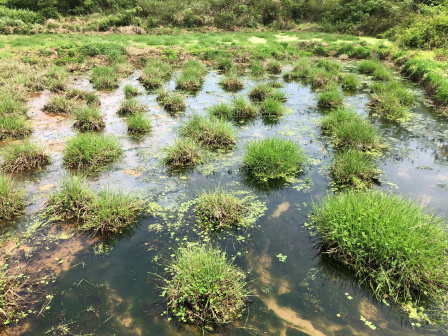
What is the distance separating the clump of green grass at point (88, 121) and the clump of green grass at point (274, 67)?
11.0 meters

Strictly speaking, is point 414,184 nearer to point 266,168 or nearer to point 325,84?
point 266,168

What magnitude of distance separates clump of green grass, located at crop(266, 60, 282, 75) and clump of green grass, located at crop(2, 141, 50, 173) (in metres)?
13.3

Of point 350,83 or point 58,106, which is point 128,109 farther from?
point 350,83

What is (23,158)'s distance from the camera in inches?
278

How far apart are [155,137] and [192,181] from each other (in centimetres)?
287

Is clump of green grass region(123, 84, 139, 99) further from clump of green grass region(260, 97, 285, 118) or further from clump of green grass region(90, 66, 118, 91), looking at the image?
clump of green grass region(260, 97, 285, 118)

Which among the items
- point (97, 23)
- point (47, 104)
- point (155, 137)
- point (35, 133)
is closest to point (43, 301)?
point (155, 137)

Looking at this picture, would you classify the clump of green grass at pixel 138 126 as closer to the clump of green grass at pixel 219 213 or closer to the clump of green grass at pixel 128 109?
the clump of green grass at pixel 128 109

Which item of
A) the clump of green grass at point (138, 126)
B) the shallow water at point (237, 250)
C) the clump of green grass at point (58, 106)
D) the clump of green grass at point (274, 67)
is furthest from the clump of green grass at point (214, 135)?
the clump of green grass at point (274, 67)

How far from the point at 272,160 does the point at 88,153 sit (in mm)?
4497

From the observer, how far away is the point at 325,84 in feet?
46.0

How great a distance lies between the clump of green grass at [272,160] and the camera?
22.7 feet

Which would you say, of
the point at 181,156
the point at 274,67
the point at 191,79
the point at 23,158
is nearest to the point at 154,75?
the point at 191,79

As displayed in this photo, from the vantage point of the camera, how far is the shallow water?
371 cm
